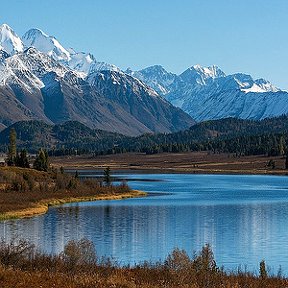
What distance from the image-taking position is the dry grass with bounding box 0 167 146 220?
9924cm

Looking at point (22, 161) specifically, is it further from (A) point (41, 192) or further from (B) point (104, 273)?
(B) point (104, 273)

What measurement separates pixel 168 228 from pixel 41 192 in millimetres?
47465

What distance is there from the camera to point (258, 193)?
494 ft

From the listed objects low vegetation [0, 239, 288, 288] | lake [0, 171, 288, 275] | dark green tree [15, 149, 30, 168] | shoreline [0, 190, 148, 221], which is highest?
dark green tree [15, 149, 30, 168]

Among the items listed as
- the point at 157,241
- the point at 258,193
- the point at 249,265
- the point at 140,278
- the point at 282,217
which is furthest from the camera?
the point at 258,193

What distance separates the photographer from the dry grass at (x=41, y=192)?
9924 centimetres

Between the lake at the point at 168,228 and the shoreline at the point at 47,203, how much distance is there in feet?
6.94

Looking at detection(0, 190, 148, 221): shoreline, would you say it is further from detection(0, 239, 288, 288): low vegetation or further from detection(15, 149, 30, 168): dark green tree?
detection(0, 239, 288, 288): low vegetation

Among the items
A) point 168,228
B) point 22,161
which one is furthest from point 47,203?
point 22,161

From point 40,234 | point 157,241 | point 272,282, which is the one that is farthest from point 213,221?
point 272,282

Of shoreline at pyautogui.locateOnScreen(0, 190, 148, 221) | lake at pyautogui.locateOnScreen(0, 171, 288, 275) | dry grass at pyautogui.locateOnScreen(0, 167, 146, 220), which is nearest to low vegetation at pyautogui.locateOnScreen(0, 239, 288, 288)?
lake at pyautogui.locateOnScreen(0, 171, 288, 275)

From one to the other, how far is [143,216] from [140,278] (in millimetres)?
57722

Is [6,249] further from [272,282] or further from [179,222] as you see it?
[179,222]

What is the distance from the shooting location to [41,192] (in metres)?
124
